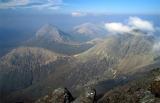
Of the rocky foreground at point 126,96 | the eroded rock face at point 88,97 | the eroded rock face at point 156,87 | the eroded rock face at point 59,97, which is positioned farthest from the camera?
the eroded rock face at point 59,97

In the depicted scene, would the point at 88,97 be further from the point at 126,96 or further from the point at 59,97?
the point at 126,96

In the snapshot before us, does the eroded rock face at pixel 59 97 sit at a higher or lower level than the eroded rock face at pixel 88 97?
lower

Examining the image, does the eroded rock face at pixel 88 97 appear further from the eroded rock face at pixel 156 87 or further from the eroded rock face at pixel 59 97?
the eroded rock face at pixel 156 87

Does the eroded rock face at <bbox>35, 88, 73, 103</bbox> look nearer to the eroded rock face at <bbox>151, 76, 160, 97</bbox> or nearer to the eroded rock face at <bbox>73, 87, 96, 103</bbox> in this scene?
the eroded rock face at <bbox>73, 87, 96, 103</bbox>

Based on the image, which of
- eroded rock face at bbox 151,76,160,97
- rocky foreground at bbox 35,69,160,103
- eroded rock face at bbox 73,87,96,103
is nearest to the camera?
rocky foreground at bbox 35,69,160,103

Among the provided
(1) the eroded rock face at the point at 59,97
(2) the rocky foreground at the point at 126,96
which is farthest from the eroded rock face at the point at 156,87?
(1) the eroded rock face at the point at 59,97

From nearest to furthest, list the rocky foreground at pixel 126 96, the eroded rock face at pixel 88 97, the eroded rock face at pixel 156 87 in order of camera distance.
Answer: the rocky foreground at pixel 126 96, the eroded rock face at pixel 156 87, the eroded rock face at pixel 88 97

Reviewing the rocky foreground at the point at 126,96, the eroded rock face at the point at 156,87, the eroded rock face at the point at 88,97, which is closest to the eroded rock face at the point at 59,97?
the rocky foreground at the point at 126,96

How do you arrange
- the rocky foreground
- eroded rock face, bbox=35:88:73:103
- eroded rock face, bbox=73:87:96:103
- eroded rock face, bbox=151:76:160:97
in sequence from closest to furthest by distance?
the rocky foreground
eroded rock face, bbox=151:76:160:97
eroded rock face, bbox=73:87:96:103
eroded rock face, bbox=35:88:73:103

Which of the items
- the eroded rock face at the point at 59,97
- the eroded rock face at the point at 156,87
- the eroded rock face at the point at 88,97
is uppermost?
the eroded rock face at the point at 156,87

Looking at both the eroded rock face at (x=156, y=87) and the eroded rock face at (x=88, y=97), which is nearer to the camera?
the eroded rock face at (x=156, y=87)

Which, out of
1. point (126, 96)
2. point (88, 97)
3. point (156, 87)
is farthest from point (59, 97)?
point (156, 87)

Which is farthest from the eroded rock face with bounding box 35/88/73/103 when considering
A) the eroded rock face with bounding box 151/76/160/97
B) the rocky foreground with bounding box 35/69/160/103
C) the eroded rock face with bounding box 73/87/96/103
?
the eroded rock face with bounding box 151/76/160/97

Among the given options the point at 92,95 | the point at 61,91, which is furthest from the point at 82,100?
the point at 61,91
